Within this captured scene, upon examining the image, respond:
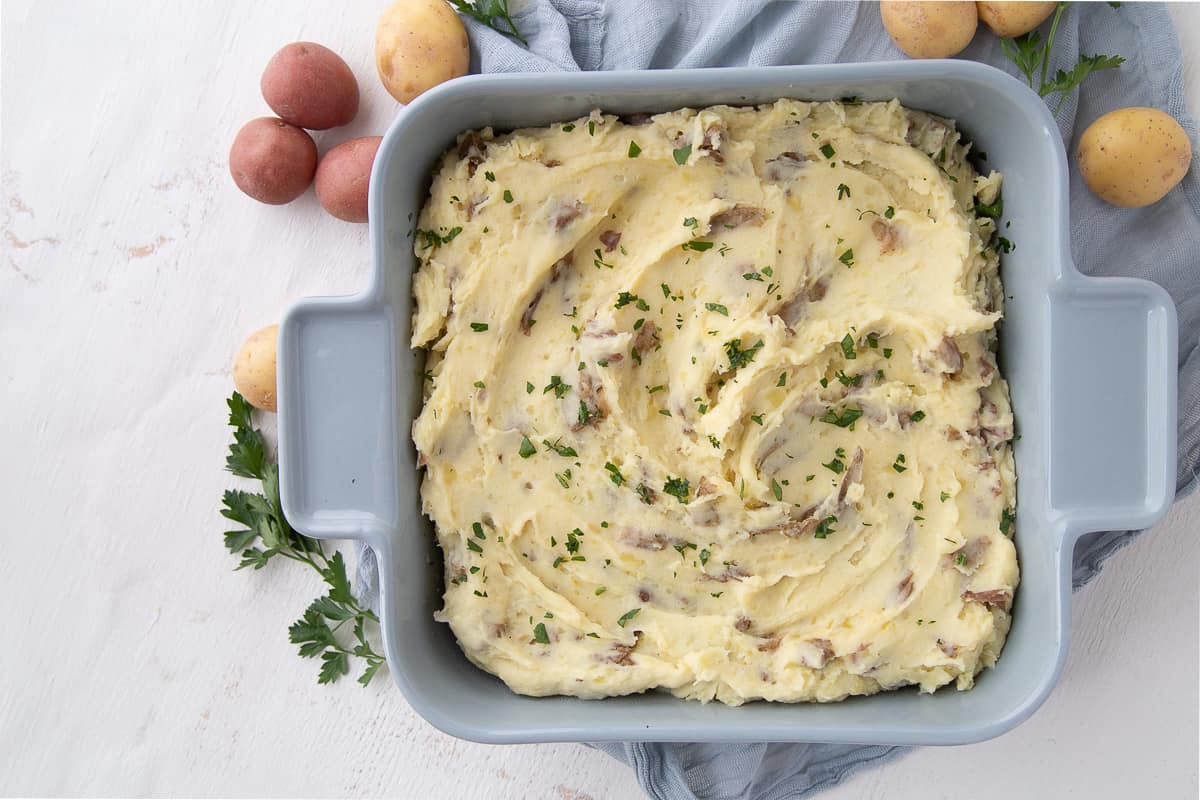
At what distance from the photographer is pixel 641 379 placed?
2133 mm

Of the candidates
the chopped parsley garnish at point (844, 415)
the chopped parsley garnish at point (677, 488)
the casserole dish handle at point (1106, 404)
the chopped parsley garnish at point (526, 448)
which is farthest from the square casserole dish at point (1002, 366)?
the chopped parsley garnish at point (677, 488)

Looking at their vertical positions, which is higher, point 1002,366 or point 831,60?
point 831,60

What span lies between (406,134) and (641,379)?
0.71m

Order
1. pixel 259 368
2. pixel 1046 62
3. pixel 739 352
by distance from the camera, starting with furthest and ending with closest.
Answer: pixel 259 368 < pixel 1046 62 < pixel 739 352

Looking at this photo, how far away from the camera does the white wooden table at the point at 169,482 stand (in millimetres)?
2498

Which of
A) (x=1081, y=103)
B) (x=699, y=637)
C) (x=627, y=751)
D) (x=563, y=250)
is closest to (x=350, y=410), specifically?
(x=563, y=250)

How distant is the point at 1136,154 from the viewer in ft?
7.27

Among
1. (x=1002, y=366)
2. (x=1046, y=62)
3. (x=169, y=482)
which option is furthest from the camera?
(x=169, y=482)

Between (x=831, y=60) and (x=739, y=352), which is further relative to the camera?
(x=831, y=60)

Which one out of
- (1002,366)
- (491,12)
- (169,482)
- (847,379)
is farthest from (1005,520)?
(169,482)

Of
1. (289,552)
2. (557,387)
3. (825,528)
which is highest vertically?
(557,387)

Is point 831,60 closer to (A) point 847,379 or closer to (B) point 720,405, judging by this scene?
(A) point 847,379

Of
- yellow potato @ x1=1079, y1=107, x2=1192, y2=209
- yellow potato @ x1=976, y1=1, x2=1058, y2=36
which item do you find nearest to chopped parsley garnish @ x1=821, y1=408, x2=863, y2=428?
yellow potato @ x1=1079, y1=107, x2=1192, y2=209

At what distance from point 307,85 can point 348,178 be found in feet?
0.80
